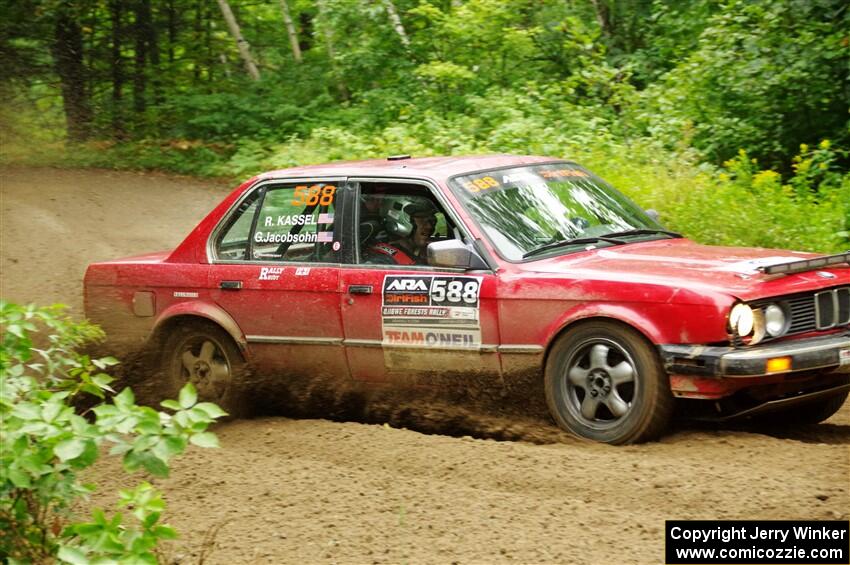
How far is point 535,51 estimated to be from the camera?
56.5 ft

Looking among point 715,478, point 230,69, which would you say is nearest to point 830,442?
point 715,478

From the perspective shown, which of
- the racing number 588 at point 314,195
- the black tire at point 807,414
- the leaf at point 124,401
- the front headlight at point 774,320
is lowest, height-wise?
the black tire at point 807,414

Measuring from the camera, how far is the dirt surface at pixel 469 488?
4395 millimetres

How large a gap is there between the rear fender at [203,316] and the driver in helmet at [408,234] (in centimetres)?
114

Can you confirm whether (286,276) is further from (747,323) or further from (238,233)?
(747,323)

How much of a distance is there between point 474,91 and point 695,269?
11160 millimetres

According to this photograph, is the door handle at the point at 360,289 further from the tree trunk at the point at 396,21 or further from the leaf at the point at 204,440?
the tree trunk at the point at 396,21

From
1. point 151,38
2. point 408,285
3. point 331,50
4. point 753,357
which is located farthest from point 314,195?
point 151,38

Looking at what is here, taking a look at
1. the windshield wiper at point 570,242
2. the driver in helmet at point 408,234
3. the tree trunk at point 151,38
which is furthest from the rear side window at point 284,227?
the tree trunk at point 151,38

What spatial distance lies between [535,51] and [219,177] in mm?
5460

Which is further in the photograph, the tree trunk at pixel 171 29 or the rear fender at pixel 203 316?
the tree trunk at pixel 171 29

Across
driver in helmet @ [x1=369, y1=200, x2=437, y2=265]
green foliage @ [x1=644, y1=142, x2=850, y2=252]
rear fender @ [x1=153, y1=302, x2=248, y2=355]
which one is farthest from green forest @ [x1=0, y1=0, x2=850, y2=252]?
rear fender @ [x1=153, y1=302, x2=248, y2=355]

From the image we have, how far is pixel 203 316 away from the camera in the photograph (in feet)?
24.1

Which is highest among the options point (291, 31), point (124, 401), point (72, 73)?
point (291, 31)
